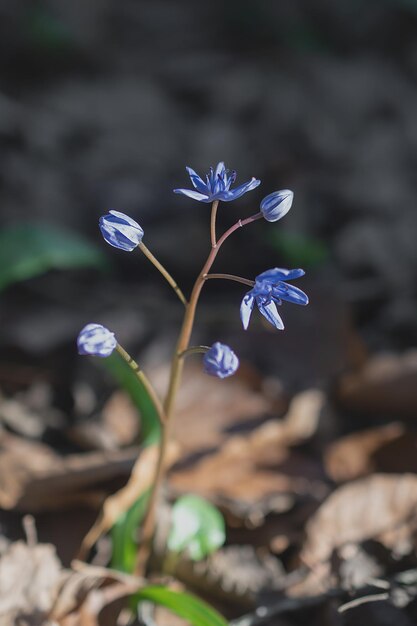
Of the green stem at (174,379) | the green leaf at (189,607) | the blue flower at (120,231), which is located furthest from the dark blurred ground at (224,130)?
the blue flower at (120,231)

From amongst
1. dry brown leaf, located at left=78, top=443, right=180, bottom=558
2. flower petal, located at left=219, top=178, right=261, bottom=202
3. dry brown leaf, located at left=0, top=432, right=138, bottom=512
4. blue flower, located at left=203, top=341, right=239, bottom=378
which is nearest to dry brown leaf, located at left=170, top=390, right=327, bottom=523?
dry brown leaf, located at left=78, top=443, right=180, bottom=558

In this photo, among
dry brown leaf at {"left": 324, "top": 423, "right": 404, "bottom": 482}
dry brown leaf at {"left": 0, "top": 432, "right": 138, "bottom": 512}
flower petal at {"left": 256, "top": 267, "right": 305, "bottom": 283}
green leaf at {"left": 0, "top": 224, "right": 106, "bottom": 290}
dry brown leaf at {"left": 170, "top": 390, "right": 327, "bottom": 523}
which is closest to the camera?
flower petal at {"left": 256, "top": 267, "right": 305, "bottom": 283}

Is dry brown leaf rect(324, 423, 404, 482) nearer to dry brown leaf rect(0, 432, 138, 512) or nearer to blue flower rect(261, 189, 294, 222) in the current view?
dry brown leaf rect(0, 432, 138, 512)

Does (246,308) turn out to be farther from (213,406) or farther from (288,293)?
(213,406)

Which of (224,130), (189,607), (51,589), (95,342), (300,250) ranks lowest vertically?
(189,607)

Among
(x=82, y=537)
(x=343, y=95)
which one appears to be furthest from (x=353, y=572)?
(x=343, y=95)

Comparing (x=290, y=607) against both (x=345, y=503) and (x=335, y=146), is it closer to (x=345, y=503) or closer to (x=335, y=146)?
(x=345, y=503)

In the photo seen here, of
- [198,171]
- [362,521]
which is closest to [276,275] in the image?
[362,521]
